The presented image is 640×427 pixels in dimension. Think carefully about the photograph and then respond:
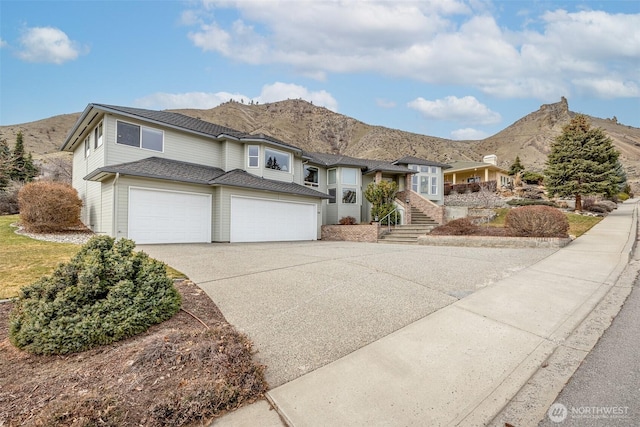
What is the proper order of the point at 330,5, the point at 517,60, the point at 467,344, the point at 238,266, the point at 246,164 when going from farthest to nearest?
the point at 517,60, the point at 246,164, the point at 330,5, the point at 238,266, the point at 467,344

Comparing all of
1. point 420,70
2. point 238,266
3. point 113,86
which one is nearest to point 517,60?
point 420,70

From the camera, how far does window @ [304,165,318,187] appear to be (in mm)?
20203

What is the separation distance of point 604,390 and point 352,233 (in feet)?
46.6

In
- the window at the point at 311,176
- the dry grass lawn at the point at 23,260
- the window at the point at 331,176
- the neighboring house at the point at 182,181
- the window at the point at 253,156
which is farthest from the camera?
the window at the point at 331,176

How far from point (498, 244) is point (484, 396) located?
1020cm

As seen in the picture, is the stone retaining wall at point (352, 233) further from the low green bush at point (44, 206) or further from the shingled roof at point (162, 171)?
the low green bush at point (44, 206)

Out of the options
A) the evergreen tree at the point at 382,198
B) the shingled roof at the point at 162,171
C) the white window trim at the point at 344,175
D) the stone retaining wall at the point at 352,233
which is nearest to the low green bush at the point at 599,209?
the evergreen tree at the point at 382,198

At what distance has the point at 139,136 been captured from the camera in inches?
513

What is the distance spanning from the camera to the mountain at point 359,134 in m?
70.0

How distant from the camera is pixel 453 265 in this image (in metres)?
7.49

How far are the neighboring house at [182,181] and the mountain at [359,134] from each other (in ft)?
176

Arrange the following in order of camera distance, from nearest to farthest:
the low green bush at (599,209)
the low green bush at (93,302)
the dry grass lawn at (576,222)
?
the low green bush at (93,302)
the dry grass lawn at (576,222)
the low green bush at (599,209)

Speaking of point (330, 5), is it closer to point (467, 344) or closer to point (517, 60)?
point (467, 344)

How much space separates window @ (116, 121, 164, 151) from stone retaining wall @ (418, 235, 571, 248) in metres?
13.7
